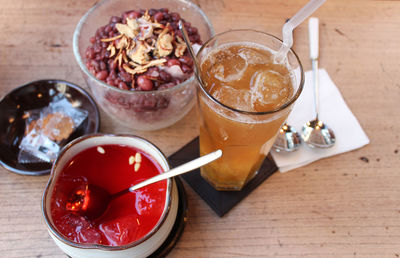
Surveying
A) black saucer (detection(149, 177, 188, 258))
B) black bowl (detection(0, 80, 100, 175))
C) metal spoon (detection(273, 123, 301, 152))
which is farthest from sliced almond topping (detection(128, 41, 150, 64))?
metal spoon (detection(273, 123, 301, 152))

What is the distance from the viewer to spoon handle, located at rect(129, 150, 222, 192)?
71 centimetres

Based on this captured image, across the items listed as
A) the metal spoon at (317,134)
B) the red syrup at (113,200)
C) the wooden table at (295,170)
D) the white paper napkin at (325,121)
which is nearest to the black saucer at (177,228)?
the wooden table at (295,170)

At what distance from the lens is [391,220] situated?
0.97 meters

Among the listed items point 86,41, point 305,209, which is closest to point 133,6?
point 86,41

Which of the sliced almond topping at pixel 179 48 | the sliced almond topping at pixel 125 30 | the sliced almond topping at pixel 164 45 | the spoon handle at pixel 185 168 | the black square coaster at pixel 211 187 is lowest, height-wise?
the black square coaster at pixel 211 187

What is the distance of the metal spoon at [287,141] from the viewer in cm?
105

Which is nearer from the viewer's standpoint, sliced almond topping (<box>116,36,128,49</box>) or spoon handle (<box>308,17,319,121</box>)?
sliced almond topping (<box>116,36,128,49</box>)

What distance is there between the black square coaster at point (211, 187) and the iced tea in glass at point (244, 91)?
0.14 m

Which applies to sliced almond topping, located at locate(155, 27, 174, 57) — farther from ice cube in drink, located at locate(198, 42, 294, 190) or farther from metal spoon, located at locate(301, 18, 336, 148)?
metal spoon, located at locate(301, 18, 336, 148)

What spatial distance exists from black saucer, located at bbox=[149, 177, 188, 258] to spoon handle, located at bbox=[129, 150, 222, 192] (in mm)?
179

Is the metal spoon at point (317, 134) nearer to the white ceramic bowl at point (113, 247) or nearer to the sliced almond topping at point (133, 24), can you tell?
the white ceramic bowl at point (113, 247)

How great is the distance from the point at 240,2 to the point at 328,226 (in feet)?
3.18

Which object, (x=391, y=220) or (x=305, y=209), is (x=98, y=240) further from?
(x=391, y=220)

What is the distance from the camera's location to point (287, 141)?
1061 millimetres
